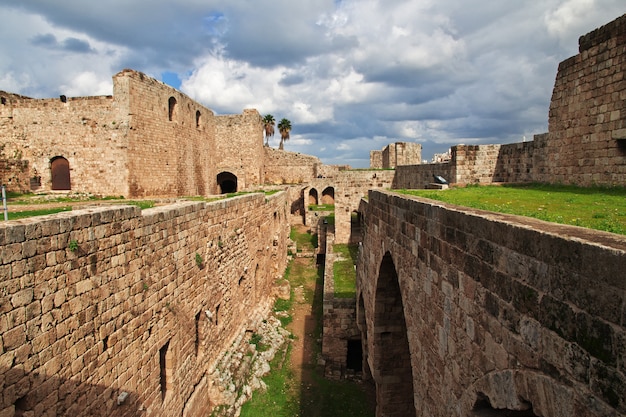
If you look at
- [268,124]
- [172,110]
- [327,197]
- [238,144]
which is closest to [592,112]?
[172,110]

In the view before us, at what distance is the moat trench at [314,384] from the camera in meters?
11.1

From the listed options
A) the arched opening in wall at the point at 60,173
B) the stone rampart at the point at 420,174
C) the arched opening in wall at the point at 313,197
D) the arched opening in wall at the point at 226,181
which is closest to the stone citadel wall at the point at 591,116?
the stone rampart at the point at 420,174

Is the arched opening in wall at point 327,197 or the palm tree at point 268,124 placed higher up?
the palm tree at point 268,124

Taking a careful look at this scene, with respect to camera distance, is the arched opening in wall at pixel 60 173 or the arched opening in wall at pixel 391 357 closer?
the arched opening in wall at pixel 391 357

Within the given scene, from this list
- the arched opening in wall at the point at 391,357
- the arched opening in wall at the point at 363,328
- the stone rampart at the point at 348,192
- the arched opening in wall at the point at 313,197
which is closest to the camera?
the arched opening in wall at the point at 391,357

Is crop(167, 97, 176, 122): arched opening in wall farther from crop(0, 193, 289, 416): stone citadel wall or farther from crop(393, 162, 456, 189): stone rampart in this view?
crop(393, 162, 456, 189): stone rampart

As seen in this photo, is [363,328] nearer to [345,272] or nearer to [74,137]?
[345,272]

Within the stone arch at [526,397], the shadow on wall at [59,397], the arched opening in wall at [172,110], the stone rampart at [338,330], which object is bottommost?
the stone rampart at [338,330]

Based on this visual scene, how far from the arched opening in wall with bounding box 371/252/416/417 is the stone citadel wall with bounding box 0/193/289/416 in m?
4.31

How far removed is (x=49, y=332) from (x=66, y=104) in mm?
16317

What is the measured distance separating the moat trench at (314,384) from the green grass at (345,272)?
2.18m

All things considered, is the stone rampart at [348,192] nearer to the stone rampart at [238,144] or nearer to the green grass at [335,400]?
the green grass at [335,400]

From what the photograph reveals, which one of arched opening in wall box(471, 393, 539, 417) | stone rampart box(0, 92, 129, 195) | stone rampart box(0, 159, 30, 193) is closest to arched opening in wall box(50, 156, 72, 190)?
stone rampart box(0, 92, 129, 195)

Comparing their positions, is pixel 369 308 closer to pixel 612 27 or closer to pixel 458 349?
pixel 458 349
